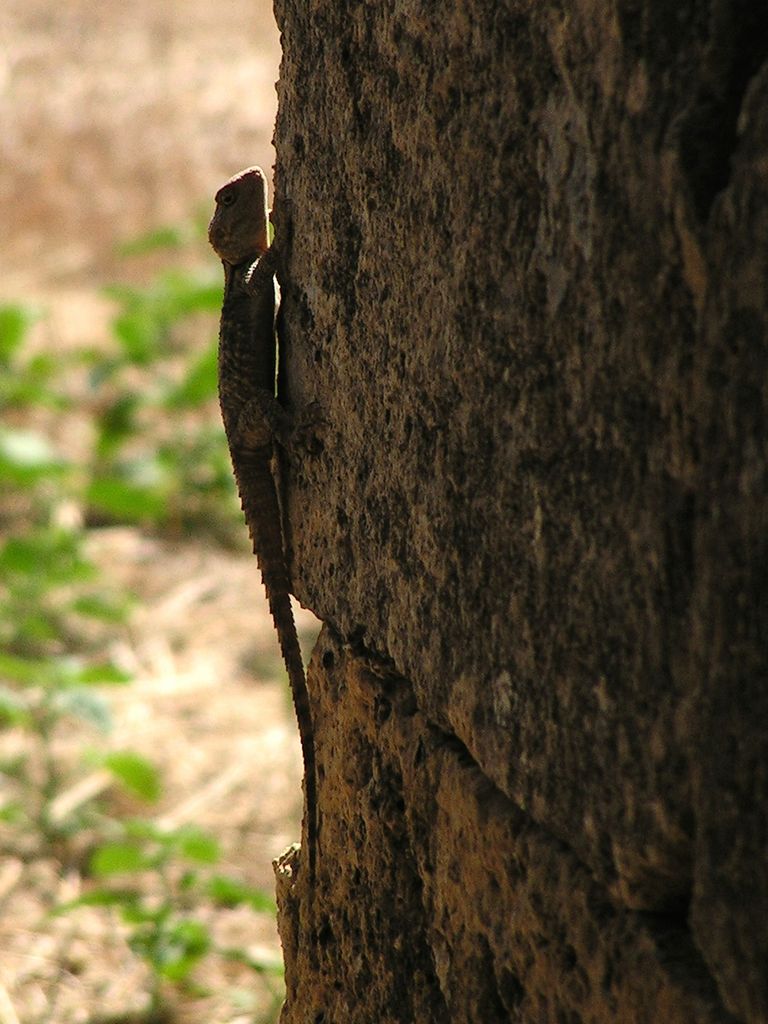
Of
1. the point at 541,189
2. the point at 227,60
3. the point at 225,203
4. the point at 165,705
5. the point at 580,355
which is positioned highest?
the point at 227,60

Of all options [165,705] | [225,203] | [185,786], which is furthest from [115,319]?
[225,203]

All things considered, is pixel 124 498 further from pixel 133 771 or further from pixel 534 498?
pixel 534 498

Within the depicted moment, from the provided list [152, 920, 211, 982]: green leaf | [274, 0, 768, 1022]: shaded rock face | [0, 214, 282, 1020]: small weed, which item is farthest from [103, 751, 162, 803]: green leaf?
[274, 0, 768, 1022]: shaded rock face

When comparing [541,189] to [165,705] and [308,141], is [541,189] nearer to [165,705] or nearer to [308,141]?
[308,141]

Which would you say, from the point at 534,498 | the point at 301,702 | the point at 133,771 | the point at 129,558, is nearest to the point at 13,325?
the point at 129,558

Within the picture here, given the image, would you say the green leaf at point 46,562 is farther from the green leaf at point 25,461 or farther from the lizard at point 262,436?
the lizard at point 262,436

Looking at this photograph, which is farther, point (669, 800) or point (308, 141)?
point (308, 141)

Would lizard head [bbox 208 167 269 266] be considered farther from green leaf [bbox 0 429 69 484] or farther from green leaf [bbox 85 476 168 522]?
green leaf [bbox 85 476 168 522]

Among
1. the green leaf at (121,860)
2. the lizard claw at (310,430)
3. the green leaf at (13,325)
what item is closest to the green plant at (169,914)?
the green leaf at (121,860)
